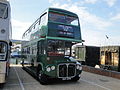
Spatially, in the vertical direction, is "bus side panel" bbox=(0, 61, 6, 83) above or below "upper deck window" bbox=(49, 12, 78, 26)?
below

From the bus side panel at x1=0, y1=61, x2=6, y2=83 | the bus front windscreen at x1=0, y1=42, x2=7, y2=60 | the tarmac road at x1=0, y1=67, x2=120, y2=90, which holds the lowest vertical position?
the tarmac road at x1=0, y1=67, x2=120, y2=90

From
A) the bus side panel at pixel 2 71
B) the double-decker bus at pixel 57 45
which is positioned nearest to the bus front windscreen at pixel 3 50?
the bus side panel at pixel 2 71

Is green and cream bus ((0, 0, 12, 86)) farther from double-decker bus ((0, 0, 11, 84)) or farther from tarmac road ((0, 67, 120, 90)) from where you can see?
tarmac road ((0, 67, 120, 90))

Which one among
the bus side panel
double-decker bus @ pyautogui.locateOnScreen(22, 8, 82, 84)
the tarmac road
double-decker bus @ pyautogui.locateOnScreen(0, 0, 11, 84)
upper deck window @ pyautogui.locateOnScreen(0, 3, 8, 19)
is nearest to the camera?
the bus side panel

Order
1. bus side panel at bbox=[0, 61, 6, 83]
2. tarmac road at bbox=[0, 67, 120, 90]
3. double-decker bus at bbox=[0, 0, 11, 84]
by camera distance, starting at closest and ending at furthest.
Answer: bus side panel at bbox=[0, 61, 6, 83]
double-decker bus at bbox=[0, 0, 11, 84]
tarmac road at bbox=[0, 67, 120, 90]

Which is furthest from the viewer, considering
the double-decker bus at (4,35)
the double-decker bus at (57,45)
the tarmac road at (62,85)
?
the double-decker bus at (57,45)

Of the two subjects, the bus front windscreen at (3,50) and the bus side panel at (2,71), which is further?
the bus front windscreen at (3,50)

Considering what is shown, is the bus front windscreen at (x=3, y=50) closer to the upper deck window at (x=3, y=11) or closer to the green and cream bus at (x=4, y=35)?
the green and cream bus at (x=4, y=35)

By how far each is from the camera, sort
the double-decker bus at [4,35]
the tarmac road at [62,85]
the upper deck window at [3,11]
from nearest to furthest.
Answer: the double-decker bus at [4,35] → the upper deck window at [3,11] → the tarmac road at [62,85]

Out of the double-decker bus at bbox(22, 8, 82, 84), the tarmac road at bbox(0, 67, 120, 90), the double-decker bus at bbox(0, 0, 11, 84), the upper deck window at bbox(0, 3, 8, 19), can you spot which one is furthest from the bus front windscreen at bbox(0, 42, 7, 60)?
the double-decker bus at bbox(22, 8, 82, 84)

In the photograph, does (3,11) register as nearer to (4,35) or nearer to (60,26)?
(4,35)

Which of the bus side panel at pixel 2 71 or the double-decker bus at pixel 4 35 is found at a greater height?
the double-decker bus at pixel 4 35

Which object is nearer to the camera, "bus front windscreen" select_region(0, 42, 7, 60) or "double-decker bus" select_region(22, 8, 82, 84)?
"bus front windscreen" select_region(0, 42, 7, 60)

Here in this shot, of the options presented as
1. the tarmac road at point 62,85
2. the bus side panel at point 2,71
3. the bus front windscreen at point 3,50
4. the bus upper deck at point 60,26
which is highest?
the bus upper deck at point 60,26
